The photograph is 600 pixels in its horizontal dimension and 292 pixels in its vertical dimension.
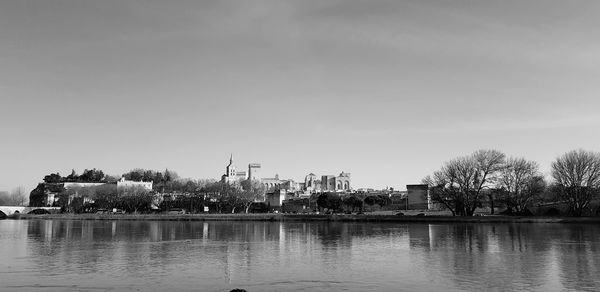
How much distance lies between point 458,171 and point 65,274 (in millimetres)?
64333

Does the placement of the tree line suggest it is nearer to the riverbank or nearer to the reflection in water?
the riverbank

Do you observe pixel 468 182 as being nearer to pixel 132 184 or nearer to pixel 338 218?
pixel 338 218

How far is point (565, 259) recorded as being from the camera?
27297 mm

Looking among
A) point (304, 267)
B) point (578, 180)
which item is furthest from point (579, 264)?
point (578, 180)

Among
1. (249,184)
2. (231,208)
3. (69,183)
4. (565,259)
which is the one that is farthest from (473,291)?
(69,183)

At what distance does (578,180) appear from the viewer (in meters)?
70.4

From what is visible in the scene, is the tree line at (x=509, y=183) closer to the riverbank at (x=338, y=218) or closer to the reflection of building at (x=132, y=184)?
the riverbank at (x=338, y=218)

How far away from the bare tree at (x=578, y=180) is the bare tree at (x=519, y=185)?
324 centimetres

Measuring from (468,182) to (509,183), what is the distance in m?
5.73

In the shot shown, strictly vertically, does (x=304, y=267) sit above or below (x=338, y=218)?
below

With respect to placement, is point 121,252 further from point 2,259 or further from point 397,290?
point 397,290

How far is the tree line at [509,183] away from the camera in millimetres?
70875

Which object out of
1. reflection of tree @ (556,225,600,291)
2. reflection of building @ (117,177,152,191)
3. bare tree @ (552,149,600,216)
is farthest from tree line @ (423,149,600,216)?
reflection of building @ (117,177,152,191)

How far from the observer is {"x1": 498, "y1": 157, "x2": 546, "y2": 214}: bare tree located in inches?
2916
